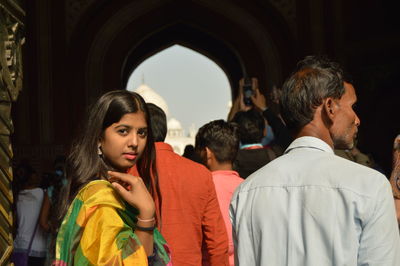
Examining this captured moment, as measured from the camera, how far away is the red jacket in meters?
2.58

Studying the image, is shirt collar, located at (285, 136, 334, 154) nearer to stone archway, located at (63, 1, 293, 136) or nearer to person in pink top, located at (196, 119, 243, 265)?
person in pink top, located at (196, 119, 243, 265)

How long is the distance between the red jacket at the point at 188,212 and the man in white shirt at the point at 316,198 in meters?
0.87

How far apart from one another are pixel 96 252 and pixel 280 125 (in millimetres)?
2416

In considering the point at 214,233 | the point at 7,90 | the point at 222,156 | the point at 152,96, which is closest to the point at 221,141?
the point at 222,156

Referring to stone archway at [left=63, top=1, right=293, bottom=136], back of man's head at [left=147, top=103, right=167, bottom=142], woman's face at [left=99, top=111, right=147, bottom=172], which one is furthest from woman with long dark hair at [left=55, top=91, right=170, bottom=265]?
stone archway at [left=63, top=1, right=293, bottom=136]

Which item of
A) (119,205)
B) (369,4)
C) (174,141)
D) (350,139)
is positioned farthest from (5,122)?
(174,141)

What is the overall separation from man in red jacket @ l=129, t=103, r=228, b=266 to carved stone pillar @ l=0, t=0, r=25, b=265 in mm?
563

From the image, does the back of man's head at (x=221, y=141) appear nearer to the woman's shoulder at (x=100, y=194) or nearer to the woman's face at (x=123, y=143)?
the woman's face at (x=123, y=143)

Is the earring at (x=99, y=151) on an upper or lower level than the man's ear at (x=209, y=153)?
upper

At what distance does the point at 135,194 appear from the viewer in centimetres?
168

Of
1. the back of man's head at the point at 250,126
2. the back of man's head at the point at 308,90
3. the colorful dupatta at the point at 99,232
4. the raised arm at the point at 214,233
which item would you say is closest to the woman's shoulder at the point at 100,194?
the colorful dupatta at the point at 99,232

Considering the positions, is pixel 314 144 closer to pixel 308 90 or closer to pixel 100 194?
pixel 308 90

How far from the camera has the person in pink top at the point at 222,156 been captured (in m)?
2.99

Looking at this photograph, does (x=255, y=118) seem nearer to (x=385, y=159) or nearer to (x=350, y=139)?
(x=350, y=139)
